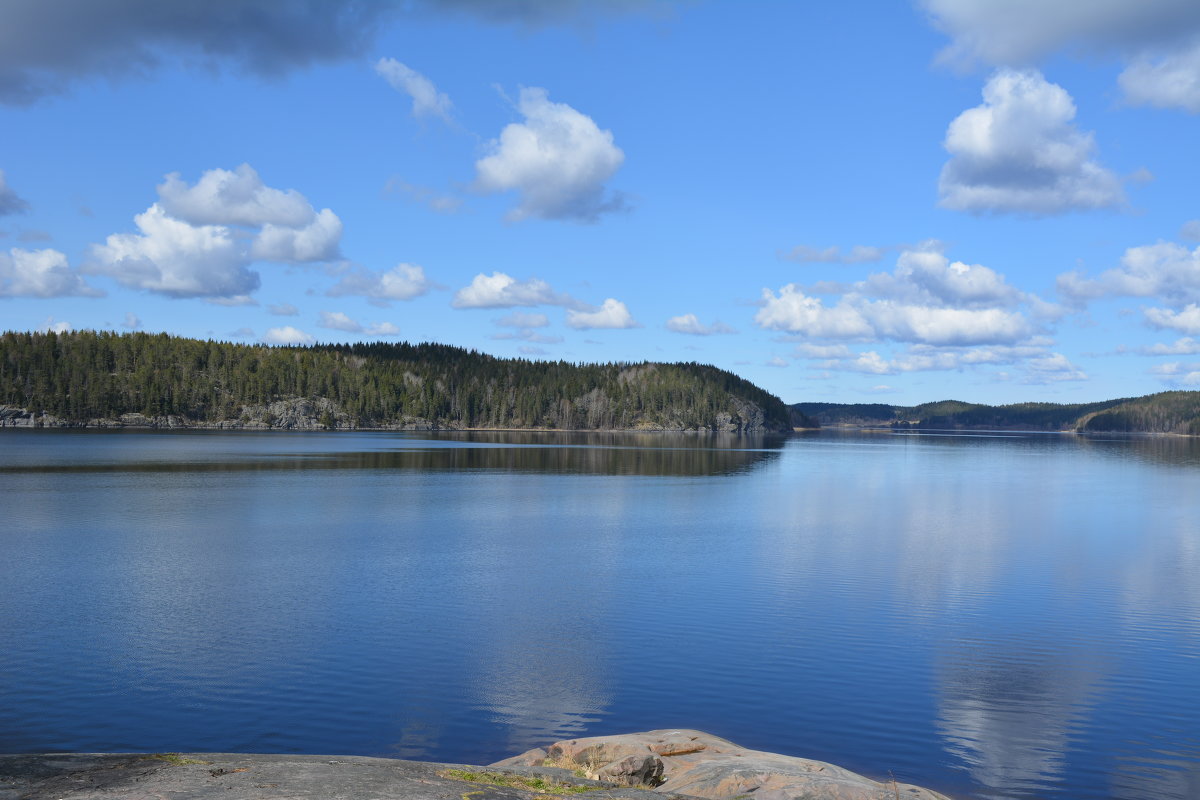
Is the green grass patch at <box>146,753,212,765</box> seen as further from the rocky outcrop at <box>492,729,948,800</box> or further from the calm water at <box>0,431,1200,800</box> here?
the rocky outcrop at <box>492,729,948,800</box>

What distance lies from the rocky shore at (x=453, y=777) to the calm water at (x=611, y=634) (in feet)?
9.98

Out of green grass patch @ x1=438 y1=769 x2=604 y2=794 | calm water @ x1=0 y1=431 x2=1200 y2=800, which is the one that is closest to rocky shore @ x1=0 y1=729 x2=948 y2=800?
green grass patch @ x1=438 y1=769 x2=604 y2=794

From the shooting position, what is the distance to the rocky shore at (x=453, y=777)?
14.6m

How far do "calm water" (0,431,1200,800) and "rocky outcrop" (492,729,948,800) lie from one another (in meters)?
2.51

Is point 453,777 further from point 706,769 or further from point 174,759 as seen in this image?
point 174,759

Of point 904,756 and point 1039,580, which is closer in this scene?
point 904,756

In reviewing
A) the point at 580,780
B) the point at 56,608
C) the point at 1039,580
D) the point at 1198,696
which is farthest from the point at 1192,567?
the point at 56,608

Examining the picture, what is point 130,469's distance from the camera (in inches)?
3974

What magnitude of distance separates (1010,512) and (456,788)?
67.6 m

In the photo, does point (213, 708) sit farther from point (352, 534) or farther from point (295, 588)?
point (352, 534)

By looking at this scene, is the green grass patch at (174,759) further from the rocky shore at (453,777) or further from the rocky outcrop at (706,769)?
the rocky outcrop at (706,769)

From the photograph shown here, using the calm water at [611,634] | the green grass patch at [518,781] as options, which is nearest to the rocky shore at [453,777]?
the green grass patch at [518,781]

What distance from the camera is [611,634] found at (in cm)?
3105

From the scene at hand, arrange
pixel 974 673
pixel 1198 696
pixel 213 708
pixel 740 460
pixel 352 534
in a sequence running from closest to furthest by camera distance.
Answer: pixel 213 708 → pixel 1198 696 → pixel 974 673 → pixel 352 534 → pixel 740 460
